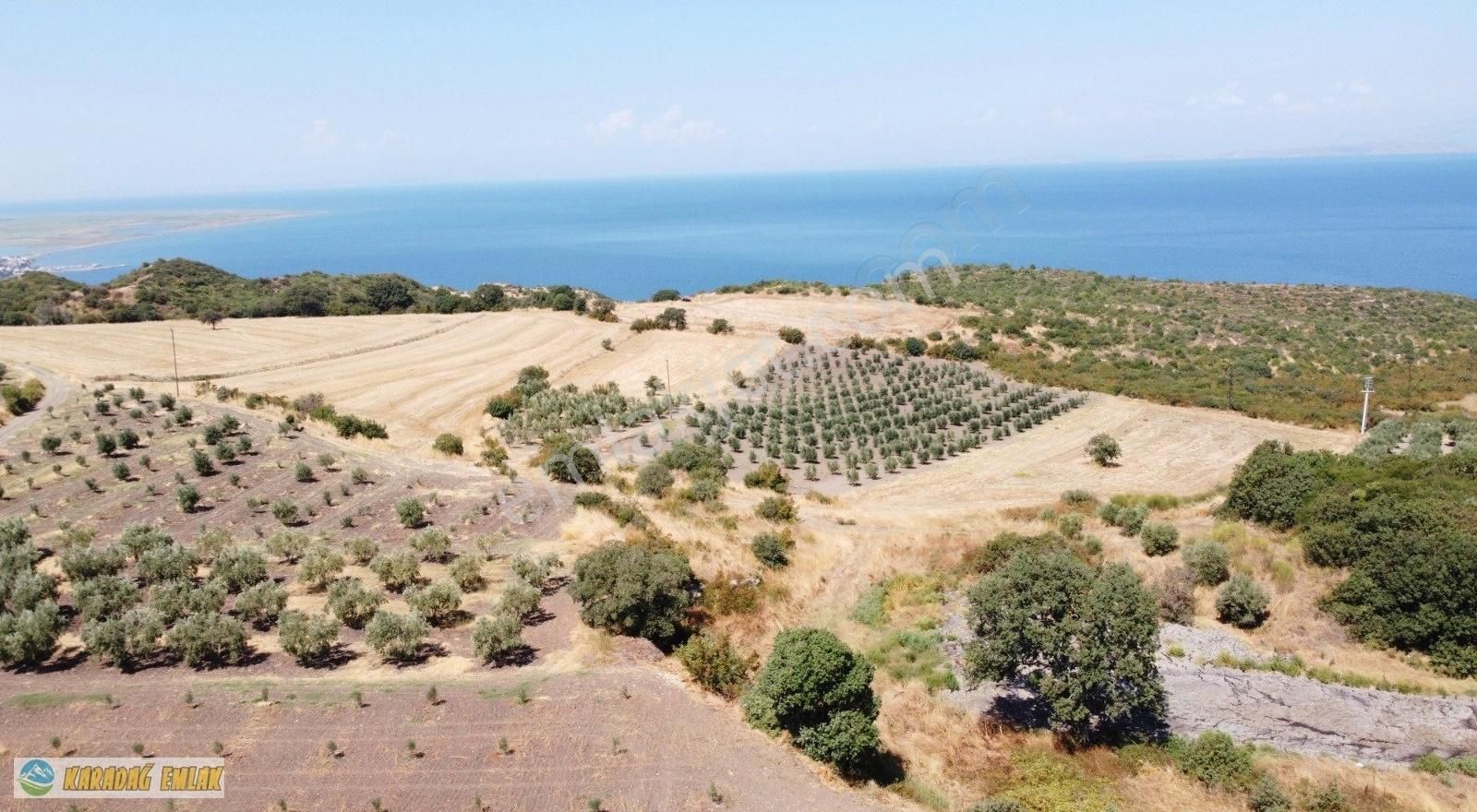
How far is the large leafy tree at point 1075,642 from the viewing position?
16.1m

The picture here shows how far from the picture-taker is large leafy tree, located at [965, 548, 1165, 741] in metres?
16.1

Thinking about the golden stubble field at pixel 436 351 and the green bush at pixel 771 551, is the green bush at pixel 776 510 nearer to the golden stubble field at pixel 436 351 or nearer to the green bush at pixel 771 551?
the green bush at pixel 771 551

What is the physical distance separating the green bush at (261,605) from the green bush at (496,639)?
5198mm

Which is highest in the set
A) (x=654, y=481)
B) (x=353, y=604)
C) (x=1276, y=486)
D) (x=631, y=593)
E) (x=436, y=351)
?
(x=1276, y=486)

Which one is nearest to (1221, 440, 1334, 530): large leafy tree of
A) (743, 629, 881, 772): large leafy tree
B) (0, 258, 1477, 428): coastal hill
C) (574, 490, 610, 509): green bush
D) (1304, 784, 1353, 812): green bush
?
(1304, 784, 1353, 812): green bush

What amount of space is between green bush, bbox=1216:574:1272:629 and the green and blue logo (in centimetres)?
2432

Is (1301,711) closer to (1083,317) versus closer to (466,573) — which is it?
(466,573)

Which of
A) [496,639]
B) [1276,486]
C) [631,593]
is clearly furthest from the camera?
[1276,486]

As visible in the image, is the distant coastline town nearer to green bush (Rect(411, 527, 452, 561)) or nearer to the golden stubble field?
the golden stubble field

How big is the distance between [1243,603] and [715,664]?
516 inches

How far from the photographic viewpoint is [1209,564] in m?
22.5

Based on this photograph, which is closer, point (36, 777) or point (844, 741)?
point (36, 777)

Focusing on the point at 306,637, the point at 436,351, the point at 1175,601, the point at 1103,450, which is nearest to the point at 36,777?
the point at 306,637

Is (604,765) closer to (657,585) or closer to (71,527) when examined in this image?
(657,585)
